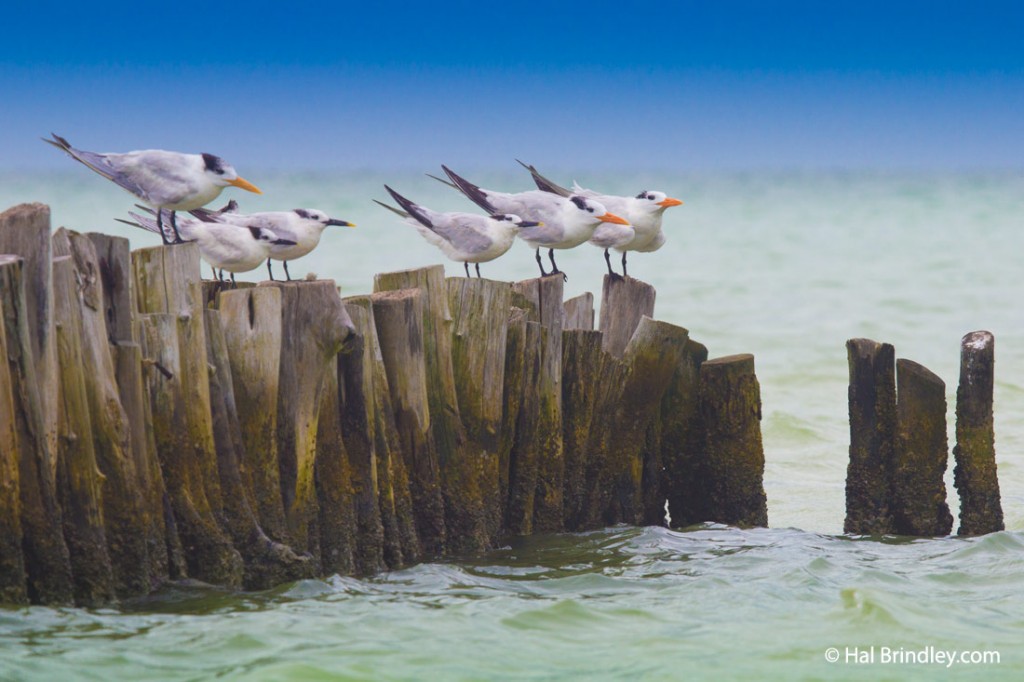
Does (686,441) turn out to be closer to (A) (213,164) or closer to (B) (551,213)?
(B) (551,213)

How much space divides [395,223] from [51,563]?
39.3m

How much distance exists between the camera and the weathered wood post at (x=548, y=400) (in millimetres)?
6984

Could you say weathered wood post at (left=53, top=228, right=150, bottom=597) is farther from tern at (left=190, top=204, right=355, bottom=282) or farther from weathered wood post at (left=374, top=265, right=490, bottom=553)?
tern at (left=190, top=204, right=355, bottom=282)

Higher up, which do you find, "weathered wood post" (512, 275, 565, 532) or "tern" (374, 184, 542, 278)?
"tern" (374, 184, 542, 278)

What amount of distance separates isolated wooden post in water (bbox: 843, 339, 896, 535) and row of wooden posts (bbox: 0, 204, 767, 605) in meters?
0.53

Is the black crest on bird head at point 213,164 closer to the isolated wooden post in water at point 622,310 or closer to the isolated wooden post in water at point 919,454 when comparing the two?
the isolated wooden post in water at point 622,310

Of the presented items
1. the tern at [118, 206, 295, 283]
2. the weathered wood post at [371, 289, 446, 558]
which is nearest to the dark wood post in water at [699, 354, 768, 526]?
the weathered wood post at [371, 289, 446, 558]

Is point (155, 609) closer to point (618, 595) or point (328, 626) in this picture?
point (328, 626)

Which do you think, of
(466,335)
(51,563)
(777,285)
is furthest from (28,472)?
(777,285)

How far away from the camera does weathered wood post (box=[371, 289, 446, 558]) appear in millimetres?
6355

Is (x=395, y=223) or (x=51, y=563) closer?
(x=51, y=563)

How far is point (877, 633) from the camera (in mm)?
5719

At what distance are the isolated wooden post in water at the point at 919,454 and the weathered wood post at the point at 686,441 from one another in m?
1.05

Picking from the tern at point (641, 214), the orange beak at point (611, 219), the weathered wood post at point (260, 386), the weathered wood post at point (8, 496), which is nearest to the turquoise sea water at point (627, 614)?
the weathered wood post at point (8, 496)
